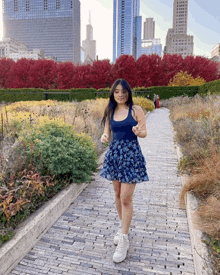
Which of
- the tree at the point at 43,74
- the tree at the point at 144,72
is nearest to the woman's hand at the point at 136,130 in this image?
the tree at the point at 144,72

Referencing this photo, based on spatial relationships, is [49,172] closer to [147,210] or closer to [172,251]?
[147,210]

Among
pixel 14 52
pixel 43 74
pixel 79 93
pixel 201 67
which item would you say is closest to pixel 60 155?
pixel 79 93

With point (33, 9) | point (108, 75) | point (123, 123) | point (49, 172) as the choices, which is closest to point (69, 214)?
point (49, 172)

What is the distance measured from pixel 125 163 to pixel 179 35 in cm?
14479

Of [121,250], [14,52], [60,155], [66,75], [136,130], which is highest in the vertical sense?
[14,52]

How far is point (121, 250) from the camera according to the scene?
2.35 m

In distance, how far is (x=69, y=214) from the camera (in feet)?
10.8

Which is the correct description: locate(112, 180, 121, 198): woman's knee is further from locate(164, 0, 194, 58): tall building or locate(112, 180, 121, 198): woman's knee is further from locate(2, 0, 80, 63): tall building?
locate(2, 0, 80, 63): tall building

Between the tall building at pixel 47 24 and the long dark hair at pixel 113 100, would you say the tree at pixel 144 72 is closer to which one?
the long dark hair at pixel 113 100

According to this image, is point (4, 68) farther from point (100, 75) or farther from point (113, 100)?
point (113, 100)

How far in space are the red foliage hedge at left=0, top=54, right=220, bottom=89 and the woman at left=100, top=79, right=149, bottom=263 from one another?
100ft

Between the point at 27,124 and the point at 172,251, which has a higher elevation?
the point at 27,124

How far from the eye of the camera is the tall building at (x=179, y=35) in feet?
417

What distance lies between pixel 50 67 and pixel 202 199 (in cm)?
3545
